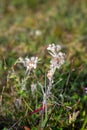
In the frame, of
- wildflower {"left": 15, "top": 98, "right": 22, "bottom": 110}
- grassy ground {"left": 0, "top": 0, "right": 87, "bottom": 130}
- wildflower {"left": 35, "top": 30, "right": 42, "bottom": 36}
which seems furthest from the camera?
wildflower {"left": 35, "top": 30, "right": 42, "bottom": 36}

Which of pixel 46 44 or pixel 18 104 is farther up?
pixel 46 44

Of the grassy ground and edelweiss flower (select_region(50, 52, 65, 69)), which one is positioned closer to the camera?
edelweiss flower (select_region(50, 52, 65, 69))

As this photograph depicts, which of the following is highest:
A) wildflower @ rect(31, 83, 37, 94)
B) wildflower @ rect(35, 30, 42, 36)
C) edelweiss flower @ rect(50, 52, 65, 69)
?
wildflower @ rect(35, 30, 42, 36)

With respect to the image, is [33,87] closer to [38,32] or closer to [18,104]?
[18,104]

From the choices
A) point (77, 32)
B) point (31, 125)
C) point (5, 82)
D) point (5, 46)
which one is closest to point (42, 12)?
point (77, 32)

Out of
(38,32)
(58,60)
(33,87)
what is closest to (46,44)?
(38,32)

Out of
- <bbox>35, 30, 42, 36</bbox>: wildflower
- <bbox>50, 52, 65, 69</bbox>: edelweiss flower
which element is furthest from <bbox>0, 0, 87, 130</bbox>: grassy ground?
<bbox>50, 52, 65, 69</bbox>: edelweiss flower

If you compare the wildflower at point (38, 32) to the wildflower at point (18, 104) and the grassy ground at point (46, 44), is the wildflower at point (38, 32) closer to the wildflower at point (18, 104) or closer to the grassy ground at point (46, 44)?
the grassy ground at point (46, 44)

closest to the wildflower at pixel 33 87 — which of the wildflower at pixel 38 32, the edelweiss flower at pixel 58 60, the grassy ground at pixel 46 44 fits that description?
the grassy ground at pixel 46 44

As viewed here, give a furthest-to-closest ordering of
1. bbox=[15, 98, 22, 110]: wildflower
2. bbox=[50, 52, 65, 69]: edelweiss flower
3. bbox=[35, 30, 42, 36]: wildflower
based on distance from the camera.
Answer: bbox=[35, 30, 42, 36]: wildflower < bbox=[15, 98, 22, 110]: wildflower < bbox=[50, 52, 65, 69]: edelweiss flower

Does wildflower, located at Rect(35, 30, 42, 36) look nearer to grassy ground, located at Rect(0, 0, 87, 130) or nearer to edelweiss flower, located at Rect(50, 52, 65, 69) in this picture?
grassy ground, located at Rect(0, 0, 87, 130)
